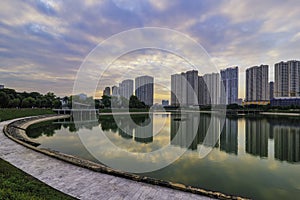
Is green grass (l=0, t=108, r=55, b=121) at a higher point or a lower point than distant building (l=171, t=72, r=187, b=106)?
lower

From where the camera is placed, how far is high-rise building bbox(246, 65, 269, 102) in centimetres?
6544

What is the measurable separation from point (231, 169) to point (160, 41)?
601 centimetres

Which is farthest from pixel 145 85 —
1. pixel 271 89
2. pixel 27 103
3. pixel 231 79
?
pixel 271 89

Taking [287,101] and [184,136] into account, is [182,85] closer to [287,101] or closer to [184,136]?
[184,136]

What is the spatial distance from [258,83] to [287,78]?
8.61 meters

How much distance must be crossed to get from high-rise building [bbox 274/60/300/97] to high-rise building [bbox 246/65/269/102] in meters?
3.31

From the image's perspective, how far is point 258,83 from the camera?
67.5 meters

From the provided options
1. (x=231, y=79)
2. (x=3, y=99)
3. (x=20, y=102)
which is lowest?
(x=20, y=102)

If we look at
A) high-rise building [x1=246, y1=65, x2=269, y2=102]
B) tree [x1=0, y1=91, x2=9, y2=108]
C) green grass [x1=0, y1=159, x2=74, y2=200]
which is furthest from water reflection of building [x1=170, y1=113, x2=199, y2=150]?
high-rise building [x1=246, y1=65, x2=269, y2=102]

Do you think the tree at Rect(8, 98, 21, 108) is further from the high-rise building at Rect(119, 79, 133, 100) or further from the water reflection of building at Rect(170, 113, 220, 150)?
the water reflection of building at Rect(170, 113, 220, 150)

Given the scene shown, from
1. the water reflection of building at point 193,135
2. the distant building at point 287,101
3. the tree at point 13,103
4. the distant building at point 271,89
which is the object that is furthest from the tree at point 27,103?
the distant building at point 271,89

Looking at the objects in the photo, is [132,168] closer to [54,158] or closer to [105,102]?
[54,158]

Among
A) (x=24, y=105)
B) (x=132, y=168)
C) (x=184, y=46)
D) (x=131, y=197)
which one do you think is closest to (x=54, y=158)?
(x=132, y=168)

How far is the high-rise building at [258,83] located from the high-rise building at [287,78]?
3.31 metres
